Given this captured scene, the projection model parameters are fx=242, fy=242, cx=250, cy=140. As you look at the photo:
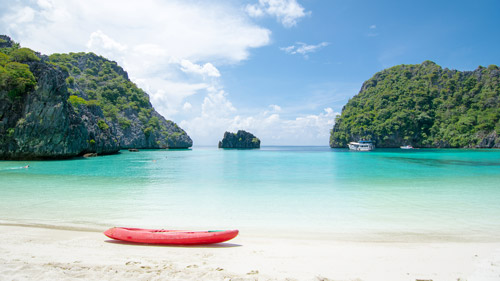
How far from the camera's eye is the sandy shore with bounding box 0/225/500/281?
3924 millimetres

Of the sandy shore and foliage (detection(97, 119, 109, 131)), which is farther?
foliage (detection(97, 119, 109, 131))

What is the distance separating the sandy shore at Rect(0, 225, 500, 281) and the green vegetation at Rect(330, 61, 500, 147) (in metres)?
110

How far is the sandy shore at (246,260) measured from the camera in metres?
3.92

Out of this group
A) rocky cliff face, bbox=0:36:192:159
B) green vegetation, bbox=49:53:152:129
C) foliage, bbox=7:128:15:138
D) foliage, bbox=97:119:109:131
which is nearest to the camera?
foliage, bbox=7:128:15:138

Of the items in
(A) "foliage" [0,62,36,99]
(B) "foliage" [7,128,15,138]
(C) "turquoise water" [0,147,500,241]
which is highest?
(A) "foliage" [0,62,36,99]

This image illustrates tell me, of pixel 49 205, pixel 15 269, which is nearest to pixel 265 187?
pixel 49 205

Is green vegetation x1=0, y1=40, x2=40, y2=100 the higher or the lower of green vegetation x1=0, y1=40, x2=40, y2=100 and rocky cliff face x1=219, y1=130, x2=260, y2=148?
the higher

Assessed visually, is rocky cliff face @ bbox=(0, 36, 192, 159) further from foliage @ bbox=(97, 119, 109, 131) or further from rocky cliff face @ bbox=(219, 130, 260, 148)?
rocky cliff face @ bbox=(219, 130, 260, 148)

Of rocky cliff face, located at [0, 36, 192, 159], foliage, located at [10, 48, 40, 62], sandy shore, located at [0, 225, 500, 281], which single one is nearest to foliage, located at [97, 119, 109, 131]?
rocky cliff face, located at [0, 36, 192, 159]

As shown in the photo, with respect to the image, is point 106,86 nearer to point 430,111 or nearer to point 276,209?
point 276,209

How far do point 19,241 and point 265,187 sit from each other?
11.2 metres

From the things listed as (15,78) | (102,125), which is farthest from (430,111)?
(15,78)

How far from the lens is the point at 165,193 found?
12.7 metres

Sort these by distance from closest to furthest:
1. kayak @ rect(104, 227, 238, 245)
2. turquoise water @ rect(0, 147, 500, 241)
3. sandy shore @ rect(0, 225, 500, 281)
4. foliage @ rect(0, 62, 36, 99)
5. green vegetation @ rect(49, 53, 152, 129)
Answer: sandy shore @ rect(0, 225, 500, 281) < kayak @ rect(104, 227, 238, 245) < turquoise water @ rect(0, 147, 500, 241) < foliage @ rect(0, 62, 36, 99) < green vegetation @ rect(49, 53, 152, 129)
